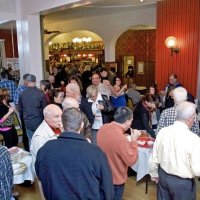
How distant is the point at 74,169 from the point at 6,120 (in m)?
3.03

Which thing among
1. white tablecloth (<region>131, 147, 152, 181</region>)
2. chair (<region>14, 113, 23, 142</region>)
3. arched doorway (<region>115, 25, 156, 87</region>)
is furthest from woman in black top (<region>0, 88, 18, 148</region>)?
arched doorway (<region>115, 25, 156, 87</region>)

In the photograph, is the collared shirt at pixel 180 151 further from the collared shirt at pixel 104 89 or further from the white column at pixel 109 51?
the white column at pixel 109 51

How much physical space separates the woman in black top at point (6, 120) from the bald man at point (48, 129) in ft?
5.76

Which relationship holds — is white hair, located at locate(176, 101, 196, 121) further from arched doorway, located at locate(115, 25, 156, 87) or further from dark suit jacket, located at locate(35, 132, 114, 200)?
arched doorway, located at locate(115, 25, 156, 87)

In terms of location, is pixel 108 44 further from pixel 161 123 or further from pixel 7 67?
pixel 161 123

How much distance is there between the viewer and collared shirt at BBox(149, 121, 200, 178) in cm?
235

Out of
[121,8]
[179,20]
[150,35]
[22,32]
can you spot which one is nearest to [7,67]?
[22,32]

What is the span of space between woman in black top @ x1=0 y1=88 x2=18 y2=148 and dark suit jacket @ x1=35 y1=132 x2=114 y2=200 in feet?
8.98

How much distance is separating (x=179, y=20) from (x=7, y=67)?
472 cm

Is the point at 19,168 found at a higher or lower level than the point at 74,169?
lower

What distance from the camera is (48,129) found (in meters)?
2.89

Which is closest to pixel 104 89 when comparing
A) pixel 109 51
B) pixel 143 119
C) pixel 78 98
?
pixel 78 98

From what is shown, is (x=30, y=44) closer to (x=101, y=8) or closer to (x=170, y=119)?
(x=101, y=8)

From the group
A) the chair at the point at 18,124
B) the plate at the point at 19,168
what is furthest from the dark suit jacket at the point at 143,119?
the chair at the point at 18,124
